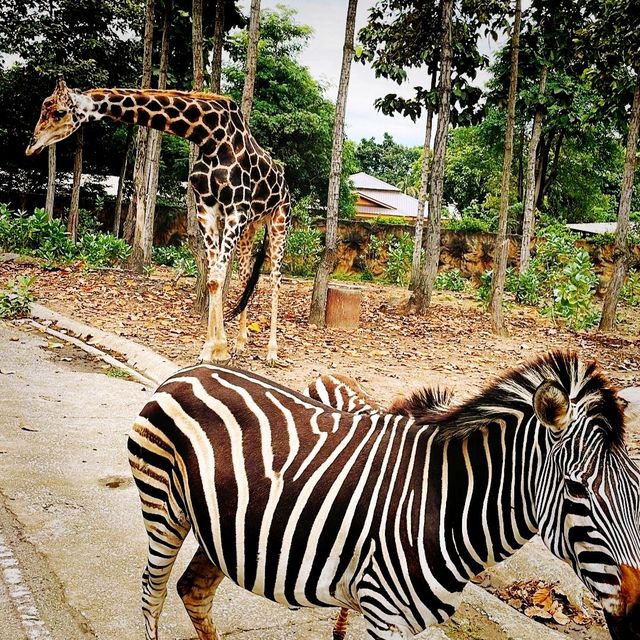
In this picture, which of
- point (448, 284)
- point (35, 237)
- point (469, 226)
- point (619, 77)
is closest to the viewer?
point (619, 77)

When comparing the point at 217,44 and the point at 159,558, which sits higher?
the point at 217,44

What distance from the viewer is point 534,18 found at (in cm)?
1669

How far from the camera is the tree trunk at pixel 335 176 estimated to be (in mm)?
10806

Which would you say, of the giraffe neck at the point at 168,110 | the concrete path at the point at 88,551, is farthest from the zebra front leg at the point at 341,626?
the giraffe neck at the point at 168,110

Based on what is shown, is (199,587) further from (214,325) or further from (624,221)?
(624,221)

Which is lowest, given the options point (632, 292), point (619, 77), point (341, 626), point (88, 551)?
point (88, 551)

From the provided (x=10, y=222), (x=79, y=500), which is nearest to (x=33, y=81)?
(x=10, y=222)

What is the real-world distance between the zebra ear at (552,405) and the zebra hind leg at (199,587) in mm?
1537

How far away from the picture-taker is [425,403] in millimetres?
2570

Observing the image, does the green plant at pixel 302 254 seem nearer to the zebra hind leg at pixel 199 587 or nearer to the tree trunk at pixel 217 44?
the tree trunk at pixel 217 44

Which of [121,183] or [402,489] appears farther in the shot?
[121,183]

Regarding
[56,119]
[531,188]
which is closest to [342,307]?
[56,119]

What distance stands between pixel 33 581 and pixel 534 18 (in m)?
17.8

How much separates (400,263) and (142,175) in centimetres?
862
